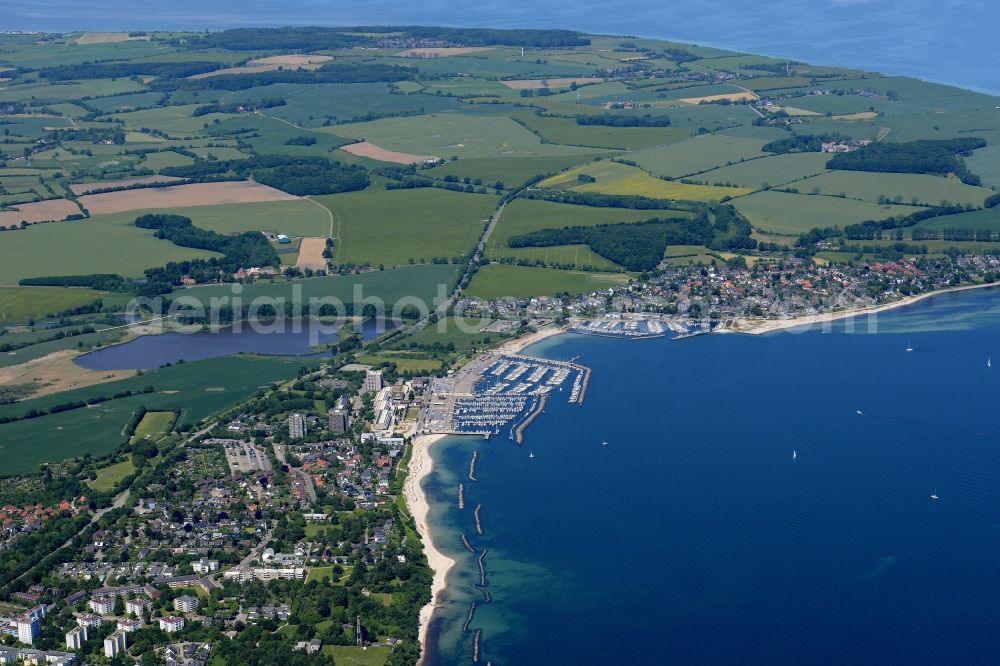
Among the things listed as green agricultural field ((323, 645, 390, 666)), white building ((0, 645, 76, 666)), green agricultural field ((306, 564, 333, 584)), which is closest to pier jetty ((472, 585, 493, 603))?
green agricultural field ((323, 645, 390, 666))

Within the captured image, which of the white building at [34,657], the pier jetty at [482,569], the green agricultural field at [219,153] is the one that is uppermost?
the green agricultural field at [219,153]

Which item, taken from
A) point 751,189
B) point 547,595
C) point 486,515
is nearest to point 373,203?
point 751,189

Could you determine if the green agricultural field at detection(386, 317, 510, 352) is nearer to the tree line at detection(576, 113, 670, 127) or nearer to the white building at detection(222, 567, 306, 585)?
the white building at detection(222, 567, 306, 585)

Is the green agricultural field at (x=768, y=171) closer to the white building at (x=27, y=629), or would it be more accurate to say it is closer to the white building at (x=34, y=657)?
the white building at (x=27, y=629)

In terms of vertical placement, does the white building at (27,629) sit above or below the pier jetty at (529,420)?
below

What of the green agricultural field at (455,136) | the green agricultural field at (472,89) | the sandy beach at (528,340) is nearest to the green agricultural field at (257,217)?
the green agricultural field at (455,136)

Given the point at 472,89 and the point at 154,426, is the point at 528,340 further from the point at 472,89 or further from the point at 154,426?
the point at 472,89

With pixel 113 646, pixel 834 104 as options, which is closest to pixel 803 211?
pixel 834 104

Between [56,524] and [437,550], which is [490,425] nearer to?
[437,550]
